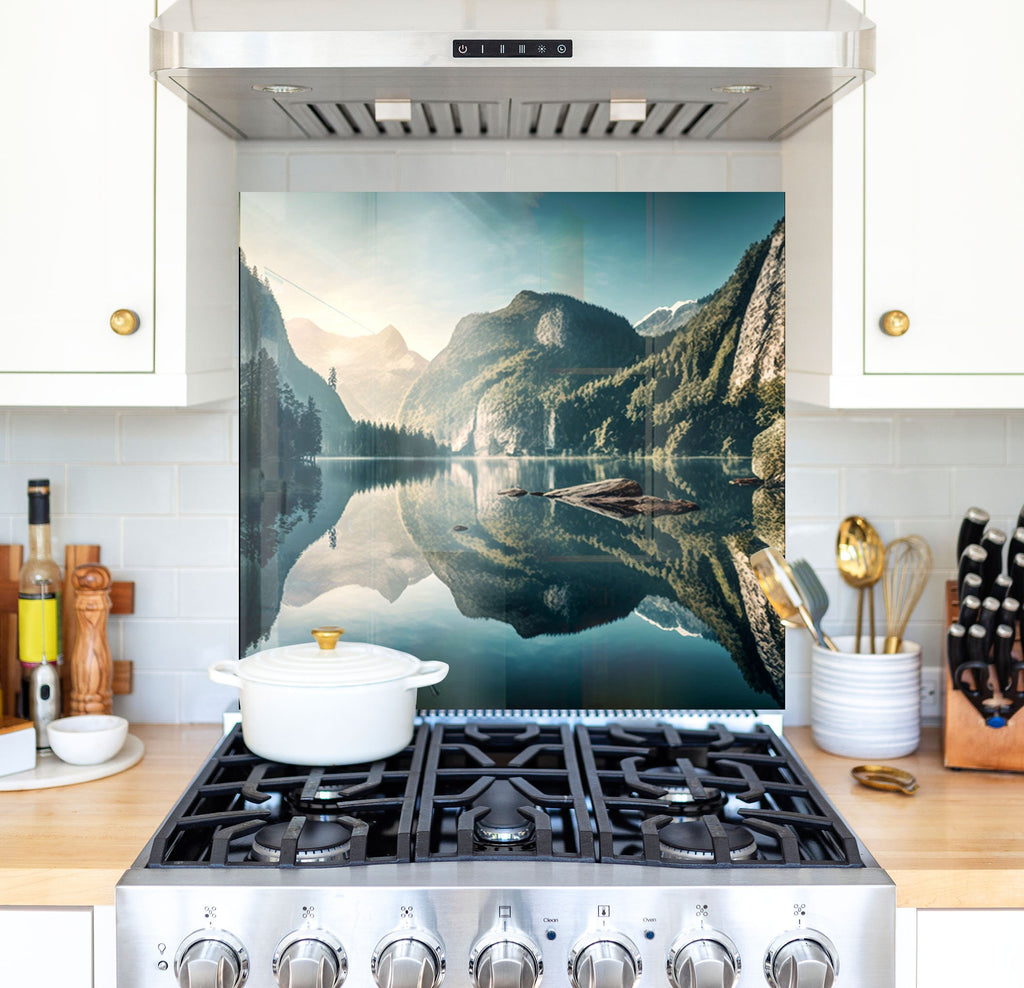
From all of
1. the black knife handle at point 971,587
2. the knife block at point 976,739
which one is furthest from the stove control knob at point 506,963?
→ the black knife handle at point 971,587

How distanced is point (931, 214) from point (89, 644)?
164 centimetres

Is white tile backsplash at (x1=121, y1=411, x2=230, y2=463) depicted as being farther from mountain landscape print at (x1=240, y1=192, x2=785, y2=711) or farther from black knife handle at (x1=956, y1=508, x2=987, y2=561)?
black knife handle at (x1=956, y1=508, x2=987, y2=561)

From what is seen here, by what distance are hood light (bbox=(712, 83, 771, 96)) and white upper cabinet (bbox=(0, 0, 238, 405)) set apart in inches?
32.8

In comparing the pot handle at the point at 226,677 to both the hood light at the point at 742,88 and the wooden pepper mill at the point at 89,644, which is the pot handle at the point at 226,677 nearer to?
the wooden pepper mill at the point at 89,644

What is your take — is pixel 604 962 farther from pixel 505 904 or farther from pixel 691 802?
pixel 691 802

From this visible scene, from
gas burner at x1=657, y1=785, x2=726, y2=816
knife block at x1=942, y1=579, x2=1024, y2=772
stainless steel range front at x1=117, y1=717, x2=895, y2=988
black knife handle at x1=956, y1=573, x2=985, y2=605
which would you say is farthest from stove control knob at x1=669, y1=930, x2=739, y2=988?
black knife handle at x1=956, y1=573, x2=985, y2=605

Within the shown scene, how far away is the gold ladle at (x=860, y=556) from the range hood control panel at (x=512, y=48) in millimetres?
1090

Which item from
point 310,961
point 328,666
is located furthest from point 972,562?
point 310,961

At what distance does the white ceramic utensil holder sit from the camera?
1.92 meters

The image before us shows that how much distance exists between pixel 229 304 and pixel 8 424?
51 cm

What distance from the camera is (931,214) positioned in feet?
5.58

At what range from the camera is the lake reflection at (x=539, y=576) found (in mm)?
2148

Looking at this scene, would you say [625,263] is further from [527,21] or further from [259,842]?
[259,842]

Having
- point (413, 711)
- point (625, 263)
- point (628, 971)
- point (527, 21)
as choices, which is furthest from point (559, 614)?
point (527, 21)
